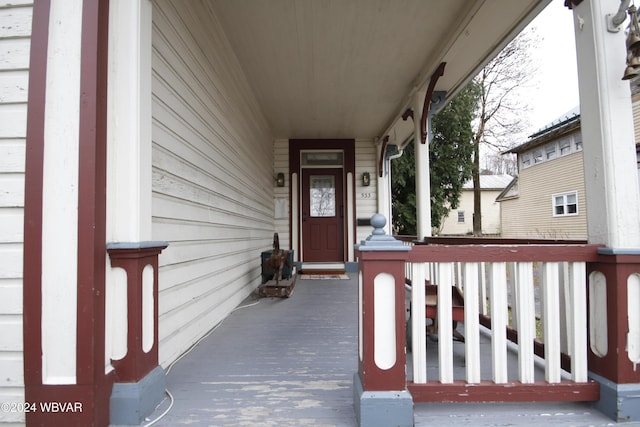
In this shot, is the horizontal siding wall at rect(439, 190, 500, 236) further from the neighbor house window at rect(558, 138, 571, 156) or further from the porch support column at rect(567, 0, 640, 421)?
the porch support column at rect(567, 0, 640, 421)

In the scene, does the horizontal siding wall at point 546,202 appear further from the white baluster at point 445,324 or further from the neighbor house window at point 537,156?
the white baluster at point 445,324

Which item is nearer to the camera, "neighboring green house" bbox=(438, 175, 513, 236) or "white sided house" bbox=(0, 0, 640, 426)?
"white sided house" bbox=(0, 0, 640, 426)

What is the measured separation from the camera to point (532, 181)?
598 inches

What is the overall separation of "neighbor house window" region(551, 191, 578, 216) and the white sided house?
12050 millimetres

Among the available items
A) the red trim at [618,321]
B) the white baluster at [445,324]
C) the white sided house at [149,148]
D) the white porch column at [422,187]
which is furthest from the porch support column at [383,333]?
the white porch column at [422,187]

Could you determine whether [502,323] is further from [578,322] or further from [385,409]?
[385,409]

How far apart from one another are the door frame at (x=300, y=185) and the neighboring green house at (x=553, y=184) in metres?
9.13

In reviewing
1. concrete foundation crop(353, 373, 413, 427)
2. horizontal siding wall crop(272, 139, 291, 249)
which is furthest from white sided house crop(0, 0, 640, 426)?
horizontal siding wall crop(272, 139, 291, 249)

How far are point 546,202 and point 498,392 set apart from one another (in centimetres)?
1569

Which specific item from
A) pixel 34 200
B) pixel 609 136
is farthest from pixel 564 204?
pixel 34 200

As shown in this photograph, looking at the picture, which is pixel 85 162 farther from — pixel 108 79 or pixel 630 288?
pixel 630 288

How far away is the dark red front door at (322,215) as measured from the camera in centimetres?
636

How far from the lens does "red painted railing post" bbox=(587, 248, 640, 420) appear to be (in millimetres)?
1490

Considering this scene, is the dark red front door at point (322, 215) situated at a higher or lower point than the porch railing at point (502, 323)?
higher
